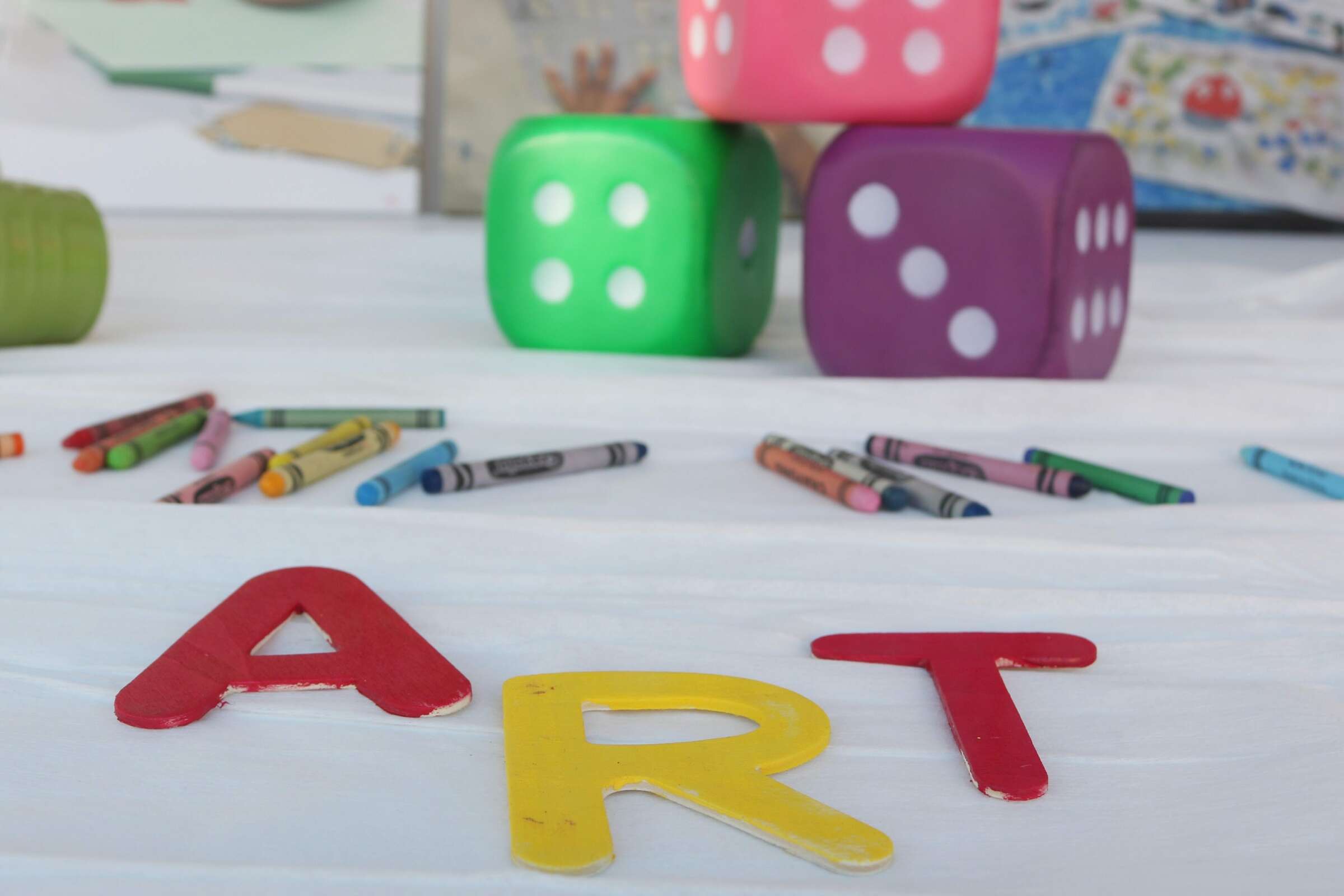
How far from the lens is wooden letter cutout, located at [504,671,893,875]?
1.39ft

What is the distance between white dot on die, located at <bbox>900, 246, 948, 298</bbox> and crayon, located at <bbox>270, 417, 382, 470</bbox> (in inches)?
22.6

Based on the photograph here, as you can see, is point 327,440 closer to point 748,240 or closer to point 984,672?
point 984,672

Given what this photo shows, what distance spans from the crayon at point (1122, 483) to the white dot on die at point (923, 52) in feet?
1.60

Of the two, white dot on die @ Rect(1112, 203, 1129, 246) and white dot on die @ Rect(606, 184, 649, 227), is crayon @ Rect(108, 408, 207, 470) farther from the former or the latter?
white dot on die @ Rect(1112, 203, 1129, 246)

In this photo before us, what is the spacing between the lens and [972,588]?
27.0 inches

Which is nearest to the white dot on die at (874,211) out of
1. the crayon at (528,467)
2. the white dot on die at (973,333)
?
the white dot on die at (973,333)

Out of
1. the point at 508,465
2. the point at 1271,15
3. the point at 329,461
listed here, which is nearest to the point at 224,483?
the point at 329,461

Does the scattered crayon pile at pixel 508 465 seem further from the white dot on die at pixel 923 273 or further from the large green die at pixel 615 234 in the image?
the large green die at pixel 615 234

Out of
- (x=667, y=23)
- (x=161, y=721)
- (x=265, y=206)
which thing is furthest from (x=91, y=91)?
(x=161, y=721)

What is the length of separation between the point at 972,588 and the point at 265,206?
2689mm

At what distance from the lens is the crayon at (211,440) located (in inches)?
36.1

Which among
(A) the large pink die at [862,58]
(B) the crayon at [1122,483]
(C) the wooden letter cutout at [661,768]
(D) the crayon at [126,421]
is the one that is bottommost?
(C) the wooden letter cutout at [661,768]

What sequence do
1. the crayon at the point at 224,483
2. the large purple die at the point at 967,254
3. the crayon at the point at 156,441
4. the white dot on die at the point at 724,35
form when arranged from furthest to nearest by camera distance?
the white dot on die at the point at 724,35
the large purple die at the point at 967,254
the crayon at the point at 156,441
the crayon at the point at 224,483

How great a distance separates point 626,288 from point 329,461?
59cm
